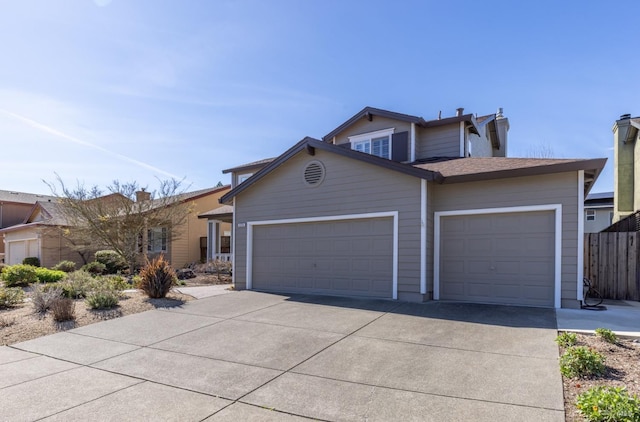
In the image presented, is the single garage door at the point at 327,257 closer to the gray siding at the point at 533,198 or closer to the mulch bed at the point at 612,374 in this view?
the gray siding at the point at 533,198

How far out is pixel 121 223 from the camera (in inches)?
648

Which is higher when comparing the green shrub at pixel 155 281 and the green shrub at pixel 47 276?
the green shrub at pixel 155 281

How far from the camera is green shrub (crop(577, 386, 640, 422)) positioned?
308 cm

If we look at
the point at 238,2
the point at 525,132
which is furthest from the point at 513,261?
the point at 525,132

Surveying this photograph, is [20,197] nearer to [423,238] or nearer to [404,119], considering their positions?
[404,119]

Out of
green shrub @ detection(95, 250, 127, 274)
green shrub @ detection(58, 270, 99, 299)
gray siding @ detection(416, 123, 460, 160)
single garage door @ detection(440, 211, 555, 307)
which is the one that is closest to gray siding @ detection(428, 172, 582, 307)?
single garage door @ detection(440, 211, 555, 307)

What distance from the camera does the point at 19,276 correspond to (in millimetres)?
13898

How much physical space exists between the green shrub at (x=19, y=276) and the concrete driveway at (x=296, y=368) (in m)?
9.11

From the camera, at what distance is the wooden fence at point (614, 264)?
9.98m

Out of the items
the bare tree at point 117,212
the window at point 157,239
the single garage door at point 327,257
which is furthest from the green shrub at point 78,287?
the window at point 157,239

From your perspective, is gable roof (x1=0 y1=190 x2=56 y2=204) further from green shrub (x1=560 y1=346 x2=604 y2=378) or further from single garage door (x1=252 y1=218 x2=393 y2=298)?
green shrub (x1=560 y1=346 x2=604 y2=378)

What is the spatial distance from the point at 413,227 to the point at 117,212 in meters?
13.8

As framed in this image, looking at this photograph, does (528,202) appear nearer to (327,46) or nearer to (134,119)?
(327,46)

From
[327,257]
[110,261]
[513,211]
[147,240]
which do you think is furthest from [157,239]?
[513,211]
